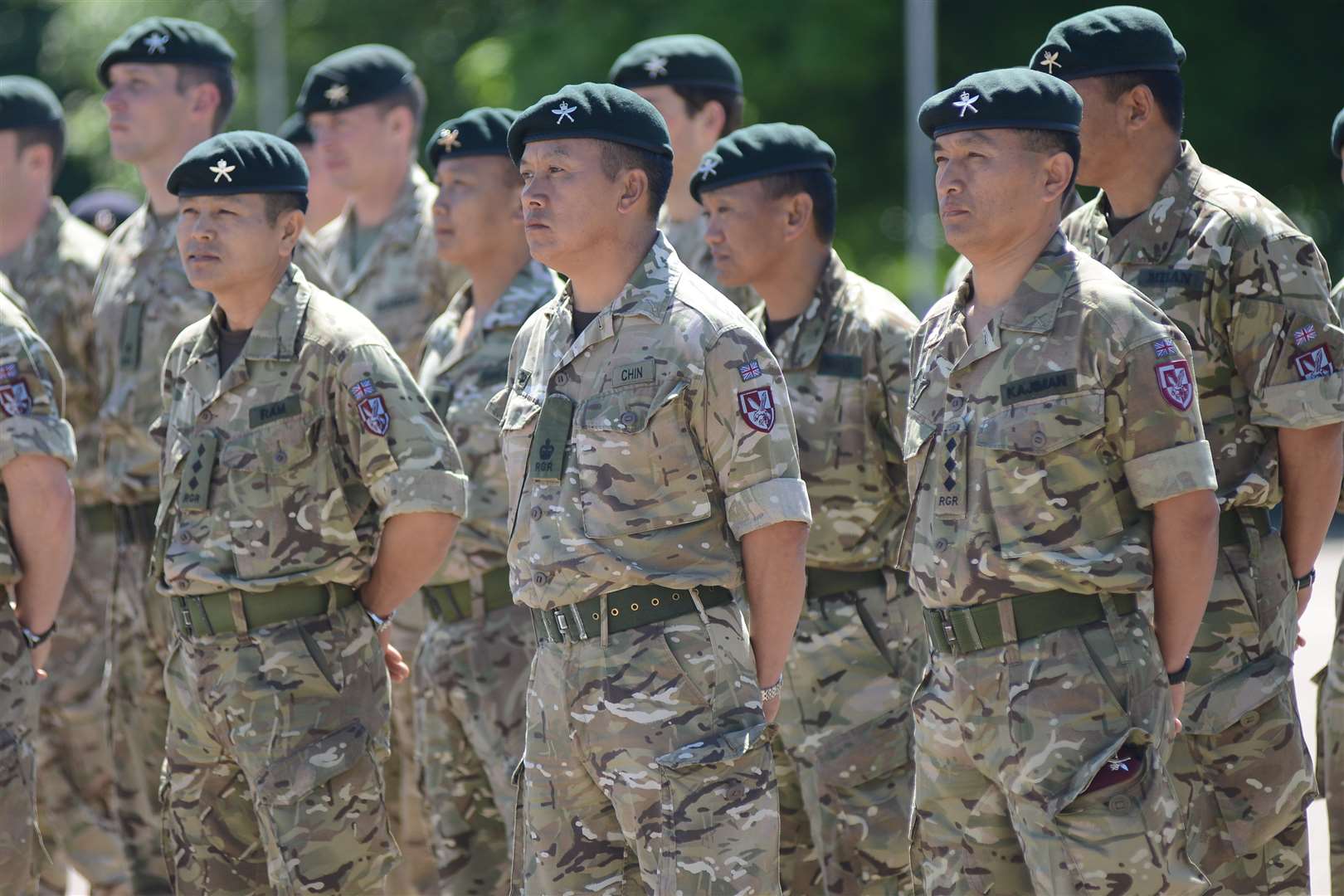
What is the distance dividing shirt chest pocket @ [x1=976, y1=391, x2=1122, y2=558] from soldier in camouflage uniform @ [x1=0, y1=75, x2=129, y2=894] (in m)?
3.94

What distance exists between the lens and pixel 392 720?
7.18 m

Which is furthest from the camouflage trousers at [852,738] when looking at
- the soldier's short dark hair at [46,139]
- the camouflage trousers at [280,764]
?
the soldier's short dark hair at [46,139]

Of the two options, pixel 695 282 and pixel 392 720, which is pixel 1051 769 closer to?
pixel 695 282

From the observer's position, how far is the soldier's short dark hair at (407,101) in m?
8.03

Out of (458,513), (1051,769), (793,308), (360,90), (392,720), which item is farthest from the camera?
(360,90)

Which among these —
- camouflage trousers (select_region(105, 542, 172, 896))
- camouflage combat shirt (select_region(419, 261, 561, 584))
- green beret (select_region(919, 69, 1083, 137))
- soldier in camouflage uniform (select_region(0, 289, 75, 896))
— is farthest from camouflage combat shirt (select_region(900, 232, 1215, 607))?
camouflage trousers (select_region(105, 542, 172, 896))

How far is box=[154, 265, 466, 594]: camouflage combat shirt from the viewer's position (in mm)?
5195

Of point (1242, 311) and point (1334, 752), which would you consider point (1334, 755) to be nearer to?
point (1334, 752)

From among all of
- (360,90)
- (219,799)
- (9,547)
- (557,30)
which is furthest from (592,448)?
(557,30)

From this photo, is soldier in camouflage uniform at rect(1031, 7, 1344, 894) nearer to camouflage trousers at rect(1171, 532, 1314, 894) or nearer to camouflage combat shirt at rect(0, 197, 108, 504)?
camouflage trousers at rect(1171, 532, 1314, 894)

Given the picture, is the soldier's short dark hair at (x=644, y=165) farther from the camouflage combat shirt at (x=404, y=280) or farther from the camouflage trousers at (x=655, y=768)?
the camouflage combat shirt at (x=404, y=280)

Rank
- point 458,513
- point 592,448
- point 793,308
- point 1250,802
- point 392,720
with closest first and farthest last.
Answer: point 592,448 → point 1250,802 → point 458,513 → point 793,308 → point 392,720

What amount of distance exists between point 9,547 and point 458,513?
130cm

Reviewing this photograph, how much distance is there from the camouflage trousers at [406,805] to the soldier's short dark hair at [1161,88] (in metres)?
3.28
